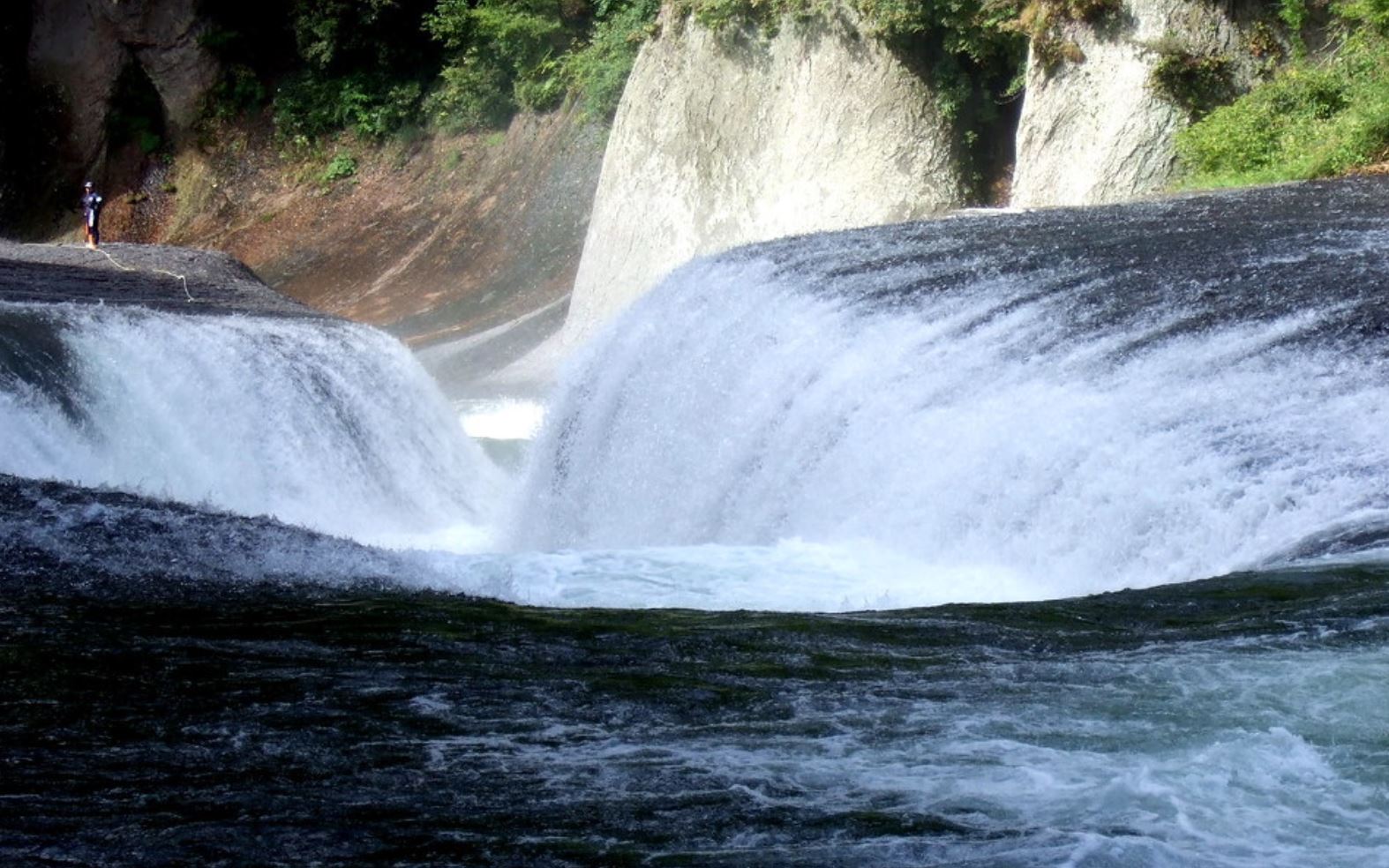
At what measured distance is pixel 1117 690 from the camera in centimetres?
432

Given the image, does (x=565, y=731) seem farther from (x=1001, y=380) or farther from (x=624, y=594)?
(x=1001, y=380)

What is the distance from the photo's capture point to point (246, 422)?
1335 cm

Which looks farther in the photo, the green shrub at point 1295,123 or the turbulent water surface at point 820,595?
the green shrub at point 1295,123

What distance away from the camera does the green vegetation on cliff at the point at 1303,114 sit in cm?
1411

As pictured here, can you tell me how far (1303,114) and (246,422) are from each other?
9648mm

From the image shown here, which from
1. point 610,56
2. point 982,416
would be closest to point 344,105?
point 610,56

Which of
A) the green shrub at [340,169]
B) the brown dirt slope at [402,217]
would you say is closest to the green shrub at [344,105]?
the brown dirt slope at [402,217]

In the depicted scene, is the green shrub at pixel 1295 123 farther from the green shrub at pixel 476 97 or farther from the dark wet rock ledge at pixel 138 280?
the green shrub at pixel 476 97

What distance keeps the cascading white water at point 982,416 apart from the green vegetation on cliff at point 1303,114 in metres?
3.50

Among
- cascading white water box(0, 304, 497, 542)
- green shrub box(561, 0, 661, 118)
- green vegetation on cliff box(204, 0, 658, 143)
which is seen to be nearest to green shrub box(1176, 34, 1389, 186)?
cascading white water box(0, 304, 497, 542)

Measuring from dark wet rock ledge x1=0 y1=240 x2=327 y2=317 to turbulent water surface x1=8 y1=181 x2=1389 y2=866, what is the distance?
2.53m

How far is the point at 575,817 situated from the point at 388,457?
11395 mm

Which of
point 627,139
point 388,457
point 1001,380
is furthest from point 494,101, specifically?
point 1001,380

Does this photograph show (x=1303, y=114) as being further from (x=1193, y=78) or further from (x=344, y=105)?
(x=344, y=105)
